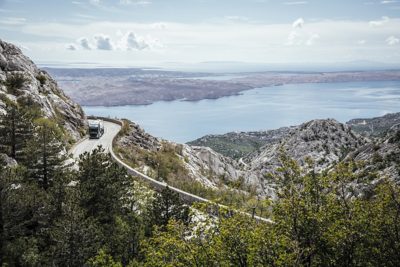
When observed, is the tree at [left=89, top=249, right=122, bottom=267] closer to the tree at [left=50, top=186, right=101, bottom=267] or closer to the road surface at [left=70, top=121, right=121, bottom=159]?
the tree at [left=50, top=186, right=101, bottom=267]

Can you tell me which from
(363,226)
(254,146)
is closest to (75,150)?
(363,226)

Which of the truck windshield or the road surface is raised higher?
the truck windshield

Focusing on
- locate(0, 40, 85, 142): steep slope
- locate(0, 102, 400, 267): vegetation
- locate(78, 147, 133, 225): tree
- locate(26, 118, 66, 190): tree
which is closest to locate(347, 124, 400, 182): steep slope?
locate(0, 102, 400, 267): vegetation

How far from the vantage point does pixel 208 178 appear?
47.8m

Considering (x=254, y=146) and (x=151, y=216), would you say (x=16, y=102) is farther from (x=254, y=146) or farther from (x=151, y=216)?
(x=254, y=146)

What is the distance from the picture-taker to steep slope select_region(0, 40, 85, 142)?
Answer: 45031 millimetres

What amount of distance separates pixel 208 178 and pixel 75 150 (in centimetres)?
1584

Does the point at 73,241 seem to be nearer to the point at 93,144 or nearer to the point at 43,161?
the point at 43,161

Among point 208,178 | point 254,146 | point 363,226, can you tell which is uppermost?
point 363,226

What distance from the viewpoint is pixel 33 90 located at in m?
48.2

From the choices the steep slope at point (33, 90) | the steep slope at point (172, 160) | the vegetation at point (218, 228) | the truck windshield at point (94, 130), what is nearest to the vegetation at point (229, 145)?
the steep slope at point (172, 160)

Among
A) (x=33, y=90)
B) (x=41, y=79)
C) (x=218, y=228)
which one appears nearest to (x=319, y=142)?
(x=41, y=79)

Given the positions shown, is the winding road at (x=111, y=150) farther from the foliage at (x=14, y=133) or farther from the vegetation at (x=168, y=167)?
the foliage at (x=14, y=133)

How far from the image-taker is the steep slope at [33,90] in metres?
45.0
